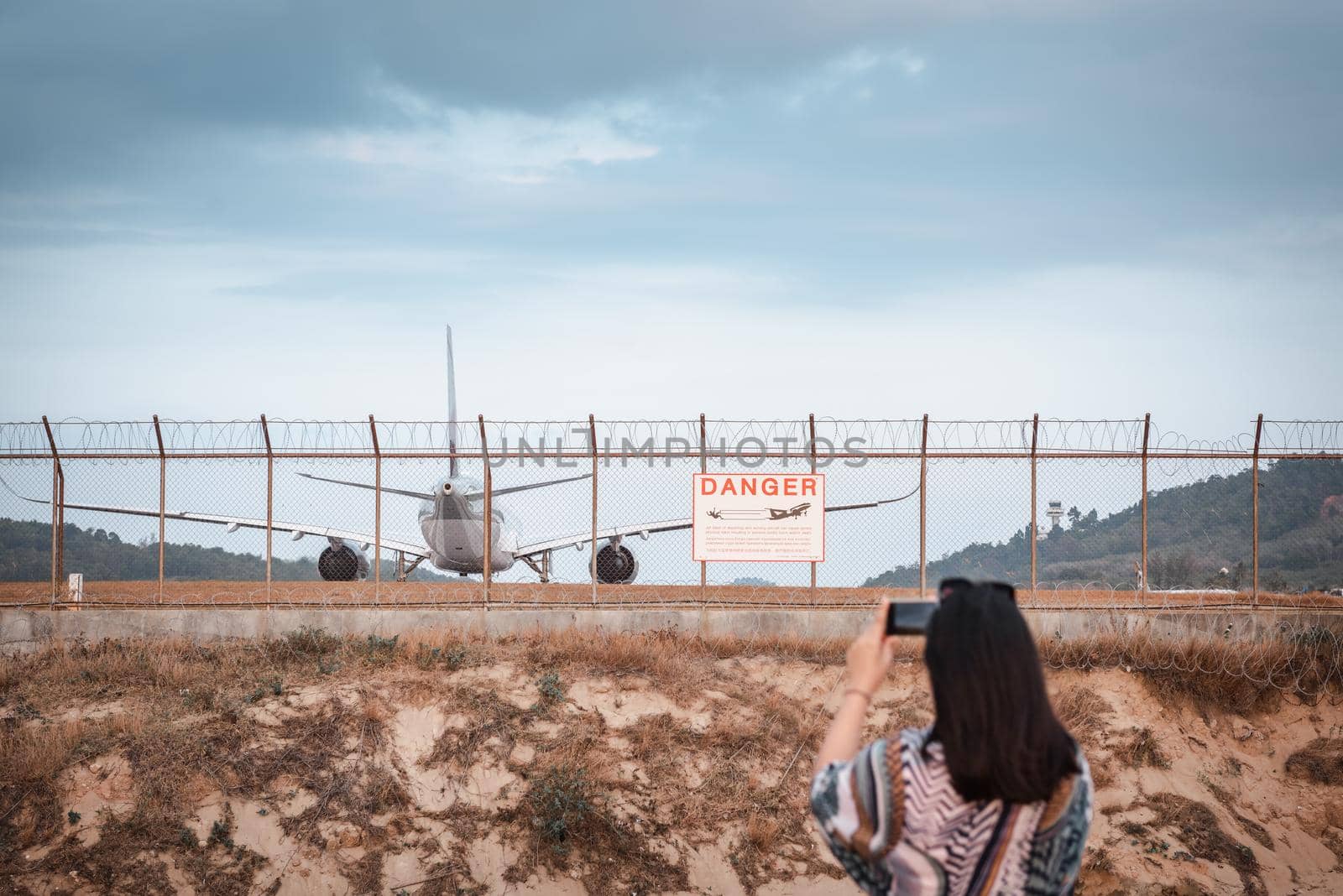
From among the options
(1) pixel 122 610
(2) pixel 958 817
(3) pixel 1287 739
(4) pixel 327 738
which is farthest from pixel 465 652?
(2) pixel 958 817

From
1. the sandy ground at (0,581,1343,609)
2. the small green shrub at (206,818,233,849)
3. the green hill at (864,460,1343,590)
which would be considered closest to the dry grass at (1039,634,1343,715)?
the sandy ground at (0,581,1343,609)

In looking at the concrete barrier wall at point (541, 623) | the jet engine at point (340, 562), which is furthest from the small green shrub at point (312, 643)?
the jet engine at point (340, 562)

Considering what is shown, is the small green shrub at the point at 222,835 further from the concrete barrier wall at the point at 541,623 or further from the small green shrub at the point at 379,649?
the concrete barrier wall at the point at 541,623

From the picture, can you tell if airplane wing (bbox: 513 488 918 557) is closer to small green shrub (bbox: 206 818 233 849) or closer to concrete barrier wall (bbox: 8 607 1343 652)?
concrete barrier wall (bbox: 8 607 1343 652)

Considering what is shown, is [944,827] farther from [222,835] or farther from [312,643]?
[312,643]

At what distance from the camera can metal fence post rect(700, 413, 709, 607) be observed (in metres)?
16.0

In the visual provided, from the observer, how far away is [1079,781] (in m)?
2.72

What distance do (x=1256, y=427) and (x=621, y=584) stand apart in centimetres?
996

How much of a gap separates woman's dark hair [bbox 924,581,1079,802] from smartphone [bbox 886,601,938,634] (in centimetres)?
15

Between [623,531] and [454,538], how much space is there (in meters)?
7.34

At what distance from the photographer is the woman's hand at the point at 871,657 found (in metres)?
2.85

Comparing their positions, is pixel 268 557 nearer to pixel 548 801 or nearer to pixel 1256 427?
pixel 548 801

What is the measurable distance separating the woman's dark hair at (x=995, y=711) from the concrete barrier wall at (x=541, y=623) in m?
13.2

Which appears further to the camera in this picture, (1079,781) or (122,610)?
(122,610)
